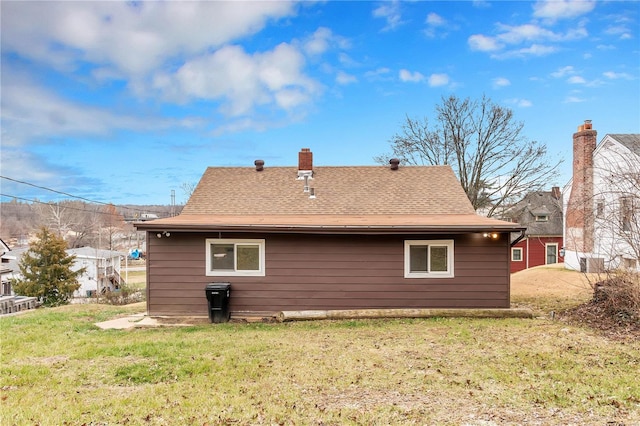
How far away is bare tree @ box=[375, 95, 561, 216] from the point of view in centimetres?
2011

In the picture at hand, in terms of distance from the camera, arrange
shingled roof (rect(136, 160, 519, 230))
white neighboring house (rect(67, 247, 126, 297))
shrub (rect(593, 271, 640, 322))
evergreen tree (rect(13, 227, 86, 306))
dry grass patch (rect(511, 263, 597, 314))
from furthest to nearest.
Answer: white neighboring house (rect(67, 247, 126, 297)), evergreen tree (rect(13, 227, 86, 306)), dry grass patch (rect(511, 263, 597, 314)), shingled roof (rect(136, 160, 519, 230)), shrub (rect(593, 271, 640, 322))

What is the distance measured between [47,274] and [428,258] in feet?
83.2

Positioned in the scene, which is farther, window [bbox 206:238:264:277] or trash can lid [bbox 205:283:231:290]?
window [bbox 206:238:264:277]

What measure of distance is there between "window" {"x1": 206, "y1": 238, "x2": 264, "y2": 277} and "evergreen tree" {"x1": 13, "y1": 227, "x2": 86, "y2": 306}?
2024cm

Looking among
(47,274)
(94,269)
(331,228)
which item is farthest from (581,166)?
(94,269)

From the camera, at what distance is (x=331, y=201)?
434 inches

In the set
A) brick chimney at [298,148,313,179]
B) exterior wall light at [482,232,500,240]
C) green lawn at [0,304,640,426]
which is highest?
brick chimney at [298,148,313,179]

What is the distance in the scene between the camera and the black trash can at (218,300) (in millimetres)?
8398

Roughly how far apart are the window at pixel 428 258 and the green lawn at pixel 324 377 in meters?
1.73

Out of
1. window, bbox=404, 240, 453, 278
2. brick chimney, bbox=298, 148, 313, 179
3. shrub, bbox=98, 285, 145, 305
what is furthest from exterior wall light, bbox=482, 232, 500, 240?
shrub, bbox=98, 285, 145, 305

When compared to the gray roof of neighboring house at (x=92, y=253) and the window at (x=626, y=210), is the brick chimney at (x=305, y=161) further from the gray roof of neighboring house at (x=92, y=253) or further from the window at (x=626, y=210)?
the gray roof of neighboring house at (x=92, y=253)

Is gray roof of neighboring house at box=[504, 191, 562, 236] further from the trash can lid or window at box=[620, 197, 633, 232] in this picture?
the trash can lid

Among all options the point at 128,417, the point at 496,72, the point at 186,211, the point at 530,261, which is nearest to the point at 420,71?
the point at 496,72

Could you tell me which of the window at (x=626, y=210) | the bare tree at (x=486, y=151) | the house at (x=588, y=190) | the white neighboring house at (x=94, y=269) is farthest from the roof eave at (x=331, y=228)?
the white neighboring house at (x=94, y=269)
